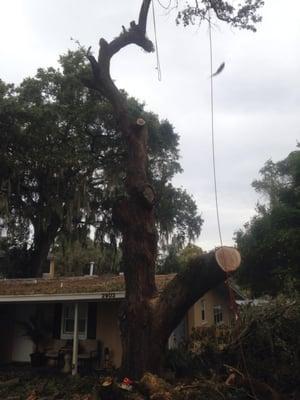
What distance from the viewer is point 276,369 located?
8039mm

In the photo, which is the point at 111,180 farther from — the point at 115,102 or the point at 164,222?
the point at 115,102

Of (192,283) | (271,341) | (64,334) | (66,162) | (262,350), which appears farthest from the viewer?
(66,162)

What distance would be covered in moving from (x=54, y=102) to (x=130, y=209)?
46.5 ft

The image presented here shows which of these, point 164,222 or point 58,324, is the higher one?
point 164,222

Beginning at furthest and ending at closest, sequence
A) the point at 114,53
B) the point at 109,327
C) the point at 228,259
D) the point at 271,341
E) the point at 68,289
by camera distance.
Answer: the point at 109,327 < the point at 68,289 < the point at 114,53 < the point at 271,341 < the point at 228,259

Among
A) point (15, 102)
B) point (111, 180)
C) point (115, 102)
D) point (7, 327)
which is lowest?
point (7, 327)

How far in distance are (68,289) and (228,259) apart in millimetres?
7603

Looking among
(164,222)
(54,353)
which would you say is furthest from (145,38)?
(164,222)

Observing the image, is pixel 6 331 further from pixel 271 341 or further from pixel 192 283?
pixel 192 283

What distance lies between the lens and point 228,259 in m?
6.82

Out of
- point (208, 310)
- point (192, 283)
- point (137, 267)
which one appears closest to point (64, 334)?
point (208, 310)

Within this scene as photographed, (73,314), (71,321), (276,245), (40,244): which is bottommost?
(71,321)

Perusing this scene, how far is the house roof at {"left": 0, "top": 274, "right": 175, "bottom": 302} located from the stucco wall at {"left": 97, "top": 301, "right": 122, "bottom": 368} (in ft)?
2.55

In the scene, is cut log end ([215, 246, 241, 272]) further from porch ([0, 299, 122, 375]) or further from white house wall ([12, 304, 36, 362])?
white house wall ([12, 304, 36, 362])
